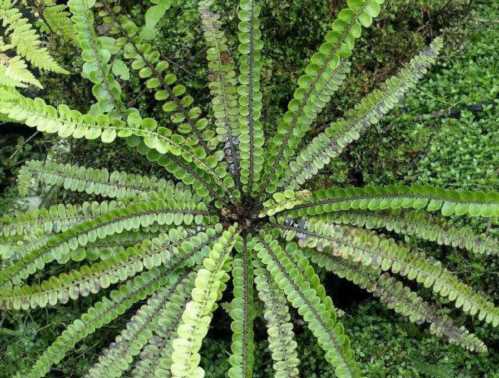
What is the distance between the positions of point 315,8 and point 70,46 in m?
1.62

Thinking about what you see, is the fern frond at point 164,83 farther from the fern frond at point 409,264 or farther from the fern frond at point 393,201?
the fern frond at point 409,264

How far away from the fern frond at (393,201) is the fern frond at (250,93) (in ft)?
0.81

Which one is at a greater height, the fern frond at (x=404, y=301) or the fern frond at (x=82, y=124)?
the fern frond at (x=82, y=124)

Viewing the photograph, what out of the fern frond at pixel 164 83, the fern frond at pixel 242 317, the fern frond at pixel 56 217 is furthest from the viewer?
the fern frond at pixel 56 217

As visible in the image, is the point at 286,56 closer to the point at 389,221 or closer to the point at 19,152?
the point at 389,221

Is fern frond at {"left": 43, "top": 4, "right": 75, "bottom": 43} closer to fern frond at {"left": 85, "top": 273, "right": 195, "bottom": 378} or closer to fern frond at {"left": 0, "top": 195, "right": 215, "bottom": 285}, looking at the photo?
fern frond at {"left": 0, "top": 195, "right": 215, "bottom": 285}

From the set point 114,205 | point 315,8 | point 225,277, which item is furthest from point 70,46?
point 225,277

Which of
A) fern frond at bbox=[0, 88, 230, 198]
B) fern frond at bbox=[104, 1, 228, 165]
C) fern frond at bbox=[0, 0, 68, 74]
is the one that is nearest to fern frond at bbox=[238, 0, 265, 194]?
fern frond at bbox=[104, 1, 228, 165]

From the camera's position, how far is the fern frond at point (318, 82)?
99.2 inches

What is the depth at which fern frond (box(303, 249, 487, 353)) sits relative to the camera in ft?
9.71

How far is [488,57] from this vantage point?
136 inches

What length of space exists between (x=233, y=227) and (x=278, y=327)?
566 mm

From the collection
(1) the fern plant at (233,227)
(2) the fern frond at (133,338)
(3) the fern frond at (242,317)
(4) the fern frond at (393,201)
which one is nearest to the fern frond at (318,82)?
(1) the fern plant at (233,227)

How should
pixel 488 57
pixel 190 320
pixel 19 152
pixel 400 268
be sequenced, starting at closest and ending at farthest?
pixel 190 320 < pixel 400 268 < pixel 488 57 < pixel 19 152
